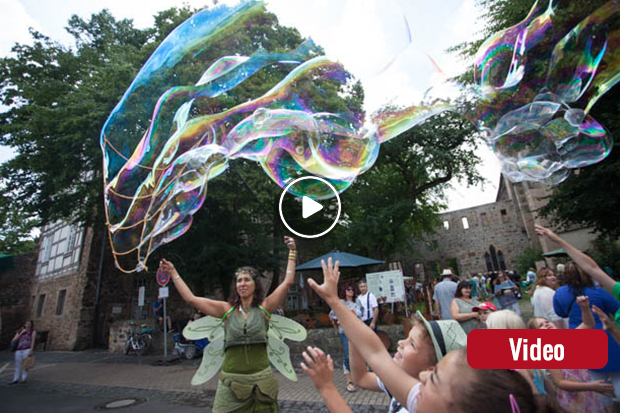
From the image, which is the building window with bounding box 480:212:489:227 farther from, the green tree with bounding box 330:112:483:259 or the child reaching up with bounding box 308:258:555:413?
the child reaching up with bounding box 308:258:555:413

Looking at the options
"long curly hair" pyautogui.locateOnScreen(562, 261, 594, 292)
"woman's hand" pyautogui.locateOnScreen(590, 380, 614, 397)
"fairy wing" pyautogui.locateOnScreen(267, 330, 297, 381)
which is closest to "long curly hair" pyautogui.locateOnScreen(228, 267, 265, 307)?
"fairy wing" pyautogui.locateOnScreen(267, 330, 297, 381)

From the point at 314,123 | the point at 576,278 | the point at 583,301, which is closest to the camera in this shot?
the point at 583,301

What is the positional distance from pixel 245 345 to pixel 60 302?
20.7 m

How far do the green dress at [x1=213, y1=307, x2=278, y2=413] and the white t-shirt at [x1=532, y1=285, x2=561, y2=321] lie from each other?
4.59m

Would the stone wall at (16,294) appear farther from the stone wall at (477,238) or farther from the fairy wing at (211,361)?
the stone wall at (477,238)

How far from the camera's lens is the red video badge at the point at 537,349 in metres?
1.14

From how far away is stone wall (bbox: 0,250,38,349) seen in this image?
20.0 metres

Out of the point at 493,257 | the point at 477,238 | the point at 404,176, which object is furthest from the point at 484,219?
the point at 404,176

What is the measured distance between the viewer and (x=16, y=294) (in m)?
20.6

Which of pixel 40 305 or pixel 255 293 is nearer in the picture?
pixel 255 293

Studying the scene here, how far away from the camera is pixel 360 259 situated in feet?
38.6

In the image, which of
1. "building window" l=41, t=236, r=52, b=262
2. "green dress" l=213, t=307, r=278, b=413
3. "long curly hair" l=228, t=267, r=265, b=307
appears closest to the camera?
"green dress" l=213, t=307, r=278, b=413

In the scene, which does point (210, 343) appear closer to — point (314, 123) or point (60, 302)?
point (314, 123)

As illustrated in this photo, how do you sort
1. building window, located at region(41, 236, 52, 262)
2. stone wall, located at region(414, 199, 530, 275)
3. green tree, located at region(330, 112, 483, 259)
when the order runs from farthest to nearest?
stone wall, located at region(414, 199, 530, 275), building window, located at region(41, 236, 52, 262), green tree, located at region(330, 112, 483, 259)
